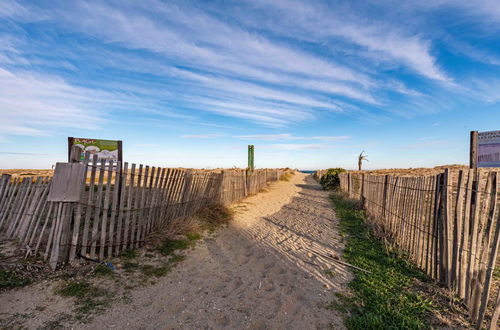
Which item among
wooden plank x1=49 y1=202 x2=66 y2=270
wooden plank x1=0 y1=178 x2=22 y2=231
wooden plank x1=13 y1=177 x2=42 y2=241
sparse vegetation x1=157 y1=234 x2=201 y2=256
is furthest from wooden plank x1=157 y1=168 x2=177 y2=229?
wooden plank x1=0 y1=178 x2=22 y2=231

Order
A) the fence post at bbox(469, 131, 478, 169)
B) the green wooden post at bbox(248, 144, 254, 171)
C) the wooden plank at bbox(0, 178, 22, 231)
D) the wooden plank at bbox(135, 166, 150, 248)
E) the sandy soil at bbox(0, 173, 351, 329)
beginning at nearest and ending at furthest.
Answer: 1. the sandy soil at bbox(0, 173, 351, 329)
2. the fence post at bbox(469, 131, 478, 169)
3. the wooden plank at bbox(135, 166, 150, 248)
4. the wooden plank at bbox(0, 178, 22, 231)
5. the green wooden post at bbox(248, 144, 254, 171)

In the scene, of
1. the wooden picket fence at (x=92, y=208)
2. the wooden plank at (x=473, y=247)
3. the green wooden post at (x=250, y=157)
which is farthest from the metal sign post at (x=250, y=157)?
the wooden plank at (x=473, y=247)

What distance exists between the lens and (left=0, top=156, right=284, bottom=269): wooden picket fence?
419cm

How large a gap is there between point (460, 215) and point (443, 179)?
0.66 meters

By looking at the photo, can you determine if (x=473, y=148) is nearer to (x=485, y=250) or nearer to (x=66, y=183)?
(x=485, y=250)

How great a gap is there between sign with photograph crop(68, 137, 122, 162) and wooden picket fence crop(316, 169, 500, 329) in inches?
245

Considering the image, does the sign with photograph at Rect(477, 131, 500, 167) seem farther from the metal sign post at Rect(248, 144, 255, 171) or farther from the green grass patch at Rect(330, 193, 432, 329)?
the metal sign post at Rect(248, 144, 255, 171)

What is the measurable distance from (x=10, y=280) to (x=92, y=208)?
1348 mm

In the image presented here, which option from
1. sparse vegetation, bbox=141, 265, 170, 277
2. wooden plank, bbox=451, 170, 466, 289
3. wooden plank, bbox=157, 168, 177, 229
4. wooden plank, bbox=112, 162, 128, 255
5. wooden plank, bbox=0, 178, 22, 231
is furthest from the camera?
wooden plank, bbox=157, 168, 177, 229

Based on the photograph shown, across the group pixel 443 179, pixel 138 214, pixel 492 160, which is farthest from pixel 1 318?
pixel 492 160

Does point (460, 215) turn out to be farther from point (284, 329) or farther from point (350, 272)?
point (284, 329)

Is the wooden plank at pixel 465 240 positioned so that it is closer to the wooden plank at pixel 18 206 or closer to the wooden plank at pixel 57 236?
the wooden plank at pixel 57 236

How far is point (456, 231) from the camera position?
3512mm

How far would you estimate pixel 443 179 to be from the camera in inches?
156
